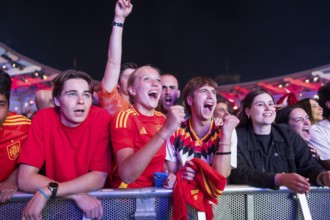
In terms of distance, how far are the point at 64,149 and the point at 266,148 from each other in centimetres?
155

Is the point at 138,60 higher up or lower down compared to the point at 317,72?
higher up

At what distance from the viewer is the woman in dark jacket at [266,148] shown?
2.37 m

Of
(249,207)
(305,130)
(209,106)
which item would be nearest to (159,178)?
(249,207)

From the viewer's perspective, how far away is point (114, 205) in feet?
5.79

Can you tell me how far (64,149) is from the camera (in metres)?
2.01

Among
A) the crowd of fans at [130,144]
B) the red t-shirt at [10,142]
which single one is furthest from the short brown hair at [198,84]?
the red t-shirt at [10,142]

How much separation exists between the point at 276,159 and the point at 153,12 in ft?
71.0

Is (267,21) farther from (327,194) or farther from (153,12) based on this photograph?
(327,194)

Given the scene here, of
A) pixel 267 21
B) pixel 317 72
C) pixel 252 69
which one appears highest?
pixel 267 21

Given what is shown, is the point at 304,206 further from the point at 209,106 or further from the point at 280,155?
the point at 209,106

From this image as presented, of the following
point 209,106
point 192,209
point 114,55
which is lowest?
point 192,209

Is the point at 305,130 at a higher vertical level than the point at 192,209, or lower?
higher

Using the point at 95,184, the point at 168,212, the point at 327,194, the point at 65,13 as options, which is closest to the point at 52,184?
the point at 95,184

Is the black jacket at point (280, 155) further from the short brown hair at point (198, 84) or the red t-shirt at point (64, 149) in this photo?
the red t-shirt at point (64, 149)
